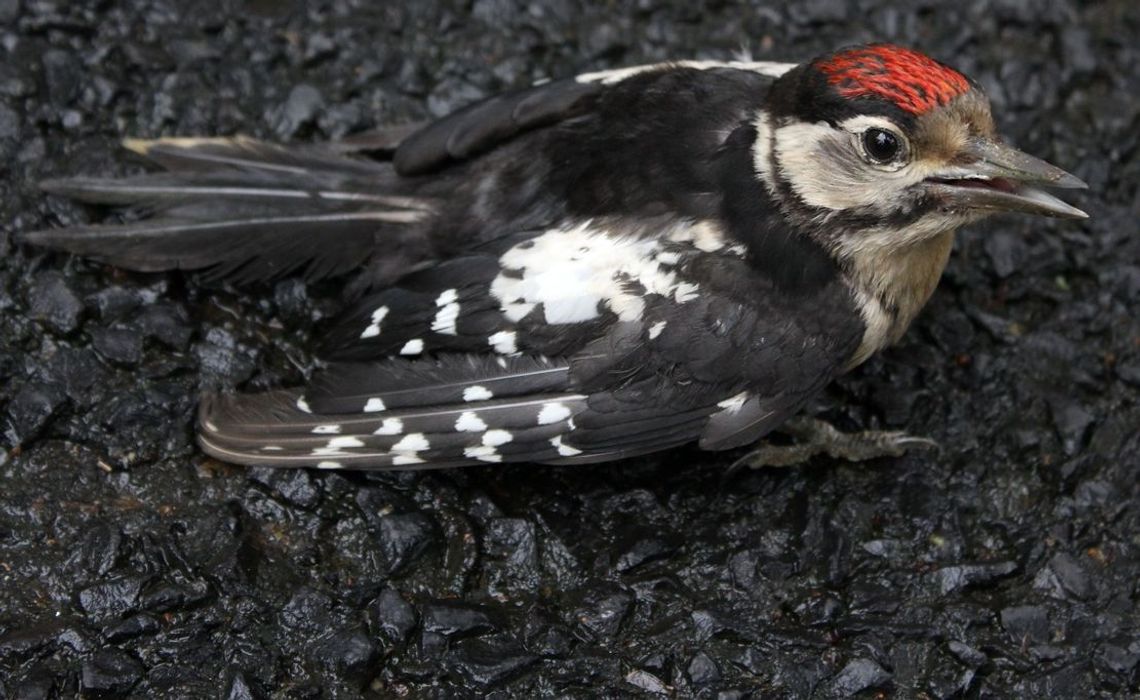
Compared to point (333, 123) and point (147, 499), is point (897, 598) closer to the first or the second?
point (147, 499)

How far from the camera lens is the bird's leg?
3822mm

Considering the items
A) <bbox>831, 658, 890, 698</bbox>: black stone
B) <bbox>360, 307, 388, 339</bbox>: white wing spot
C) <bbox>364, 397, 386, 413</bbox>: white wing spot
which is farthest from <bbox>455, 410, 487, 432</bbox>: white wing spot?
<bbox>831, 658, 890, 698</bbox>: black stone

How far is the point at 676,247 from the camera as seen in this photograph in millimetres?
3463

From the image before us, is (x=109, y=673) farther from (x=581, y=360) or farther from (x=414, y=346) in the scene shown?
(x=581, y=360)

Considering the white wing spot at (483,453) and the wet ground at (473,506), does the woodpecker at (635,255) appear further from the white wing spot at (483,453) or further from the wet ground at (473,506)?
the wet ground at (473,506)

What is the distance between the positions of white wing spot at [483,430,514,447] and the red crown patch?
1204 millimetres

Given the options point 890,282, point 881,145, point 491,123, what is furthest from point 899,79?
point 491,123

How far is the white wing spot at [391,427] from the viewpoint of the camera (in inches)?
138

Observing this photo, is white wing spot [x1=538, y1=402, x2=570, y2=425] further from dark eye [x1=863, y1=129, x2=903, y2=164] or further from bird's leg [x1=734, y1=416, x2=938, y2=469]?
dark eye [x1=863, y1=129, x2=903, y2=164]

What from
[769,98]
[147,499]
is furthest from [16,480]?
[769,98]

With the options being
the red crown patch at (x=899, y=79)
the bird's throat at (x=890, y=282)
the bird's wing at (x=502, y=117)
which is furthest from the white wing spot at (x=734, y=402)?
the bird's wing at (x=502, y=117)

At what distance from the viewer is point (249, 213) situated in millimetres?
3791

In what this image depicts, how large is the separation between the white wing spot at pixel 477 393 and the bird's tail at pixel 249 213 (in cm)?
59

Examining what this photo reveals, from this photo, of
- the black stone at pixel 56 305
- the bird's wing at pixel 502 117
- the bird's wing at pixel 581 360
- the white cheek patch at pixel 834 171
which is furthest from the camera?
the black stone at pixel 56 305
